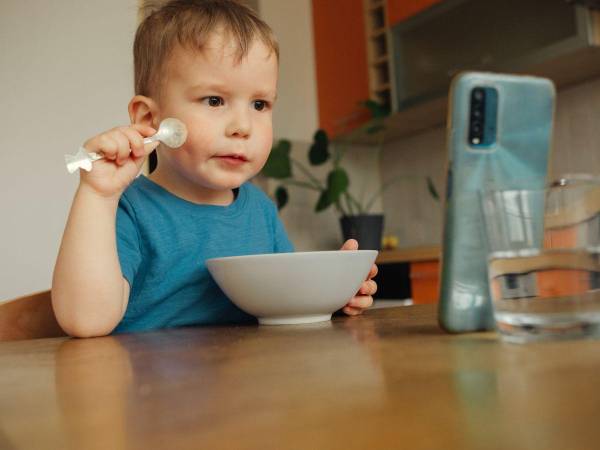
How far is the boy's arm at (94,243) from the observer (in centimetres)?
80

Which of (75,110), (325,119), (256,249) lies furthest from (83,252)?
(325,119)

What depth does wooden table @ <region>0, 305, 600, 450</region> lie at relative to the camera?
0.24m

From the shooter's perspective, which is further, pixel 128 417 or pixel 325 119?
pixel 325 119

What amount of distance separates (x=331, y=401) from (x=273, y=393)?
0.13 ft

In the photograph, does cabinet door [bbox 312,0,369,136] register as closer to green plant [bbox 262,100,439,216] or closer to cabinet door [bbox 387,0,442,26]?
green plant [bbox 262,100,439,216]

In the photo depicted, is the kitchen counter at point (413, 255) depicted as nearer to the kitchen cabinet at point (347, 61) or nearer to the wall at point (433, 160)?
the wall at point (433, 160)

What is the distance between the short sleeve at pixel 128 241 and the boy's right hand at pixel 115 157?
0.46 feet

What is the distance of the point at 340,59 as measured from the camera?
358 centimetres

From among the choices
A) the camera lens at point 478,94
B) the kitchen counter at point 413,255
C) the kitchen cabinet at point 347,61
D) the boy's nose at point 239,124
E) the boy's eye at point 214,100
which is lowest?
the kitchen counter at point 413,255

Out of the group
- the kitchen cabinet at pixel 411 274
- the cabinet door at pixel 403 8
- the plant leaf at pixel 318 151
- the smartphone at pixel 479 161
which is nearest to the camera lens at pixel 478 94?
the smartphone at pixel 479 161

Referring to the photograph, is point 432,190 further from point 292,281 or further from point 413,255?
point 292,281

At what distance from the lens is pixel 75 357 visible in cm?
57

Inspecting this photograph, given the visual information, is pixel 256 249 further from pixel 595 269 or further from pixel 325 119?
Answer: pixel 325 119

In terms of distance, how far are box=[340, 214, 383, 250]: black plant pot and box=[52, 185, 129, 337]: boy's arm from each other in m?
2.35
